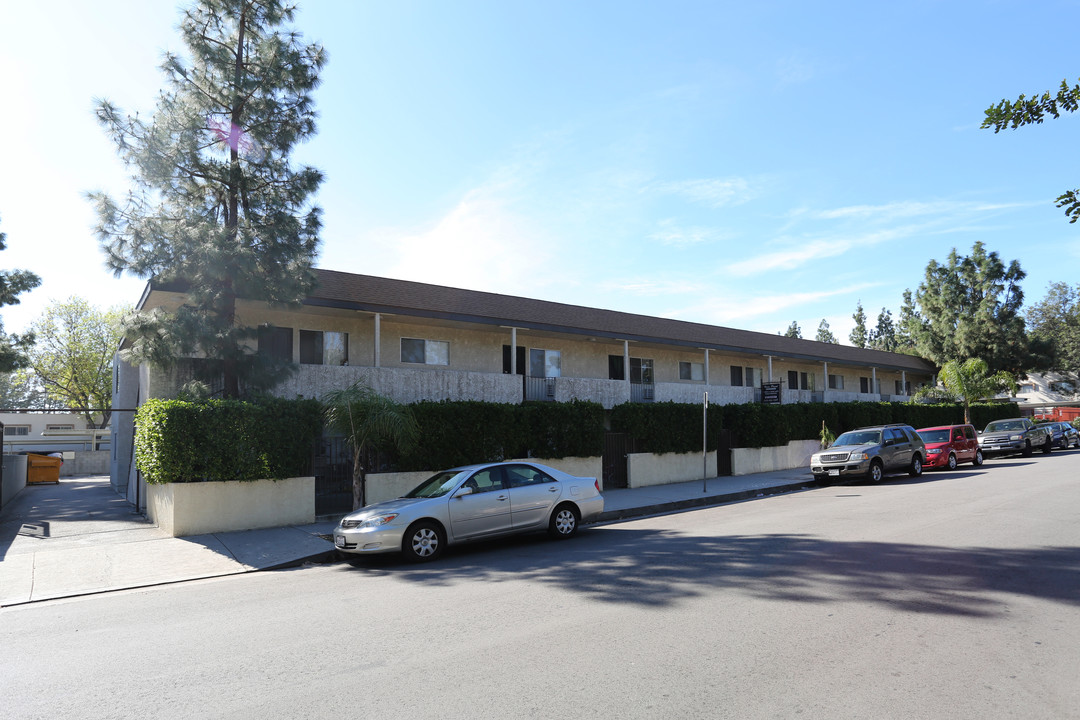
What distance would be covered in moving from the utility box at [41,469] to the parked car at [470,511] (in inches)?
1021

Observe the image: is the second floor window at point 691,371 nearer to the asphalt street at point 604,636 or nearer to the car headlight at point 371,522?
the asphalt street at point 604,636

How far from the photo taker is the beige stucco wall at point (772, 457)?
76.2ft

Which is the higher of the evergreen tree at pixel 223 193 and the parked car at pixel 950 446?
the evergreen tree at pixel 223 193

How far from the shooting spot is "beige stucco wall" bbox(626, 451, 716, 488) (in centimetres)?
1967

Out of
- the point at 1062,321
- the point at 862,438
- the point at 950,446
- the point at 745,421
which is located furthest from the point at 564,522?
the point at 1062,321

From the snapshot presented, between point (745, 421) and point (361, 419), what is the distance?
14840 mm

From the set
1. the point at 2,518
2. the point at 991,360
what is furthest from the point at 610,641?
the point at 991,360

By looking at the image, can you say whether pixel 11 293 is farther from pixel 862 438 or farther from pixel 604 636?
pixel 862 438

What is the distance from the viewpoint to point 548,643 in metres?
5.45

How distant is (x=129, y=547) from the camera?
38.1 feet

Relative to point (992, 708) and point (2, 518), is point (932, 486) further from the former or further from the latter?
point (2, 518)

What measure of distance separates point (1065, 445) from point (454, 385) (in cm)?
3281

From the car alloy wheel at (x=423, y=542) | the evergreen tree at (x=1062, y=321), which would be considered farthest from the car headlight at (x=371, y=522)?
the evergreen tree at (x=1062, y=321)

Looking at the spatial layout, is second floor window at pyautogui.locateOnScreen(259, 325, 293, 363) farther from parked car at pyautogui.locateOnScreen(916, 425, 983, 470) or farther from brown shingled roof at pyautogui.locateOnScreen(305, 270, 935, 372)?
parked car at pyautogui.locateOnScreen(916, 425, 983, 470)
